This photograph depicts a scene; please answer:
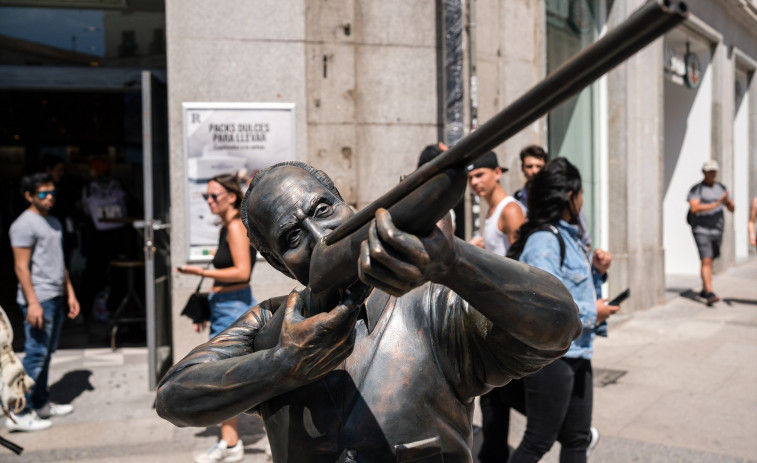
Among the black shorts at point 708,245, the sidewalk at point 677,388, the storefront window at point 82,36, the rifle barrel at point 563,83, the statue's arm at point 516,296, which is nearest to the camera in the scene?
the rifle barrel at point 563,83

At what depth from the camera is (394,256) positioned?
1143 millimetres

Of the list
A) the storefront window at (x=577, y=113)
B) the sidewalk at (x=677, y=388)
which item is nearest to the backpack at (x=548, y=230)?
the sidewalk at (x=677, y=388)

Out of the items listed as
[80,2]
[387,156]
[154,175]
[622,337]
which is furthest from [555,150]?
[80,2]

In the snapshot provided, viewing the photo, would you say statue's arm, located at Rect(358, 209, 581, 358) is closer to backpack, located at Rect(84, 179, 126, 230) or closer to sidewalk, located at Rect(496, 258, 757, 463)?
sidewalk, located at Rect(496, 258, 757, 463)

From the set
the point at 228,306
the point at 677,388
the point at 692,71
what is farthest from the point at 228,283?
the point at 692,71

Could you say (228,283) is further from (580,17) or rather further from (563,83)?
(580,17)

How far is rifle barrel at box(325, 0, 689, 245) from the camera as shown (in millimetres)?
914

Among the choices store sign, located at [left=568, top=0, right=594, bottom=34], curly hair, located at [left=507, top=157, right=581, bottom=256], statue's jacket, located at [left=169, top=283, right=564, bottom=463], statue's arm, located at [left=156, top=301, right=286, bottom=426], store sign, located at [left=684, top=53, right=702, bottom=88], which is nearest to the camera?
statue's arm, located at [left=156, top=301, right=286, bottom=426]

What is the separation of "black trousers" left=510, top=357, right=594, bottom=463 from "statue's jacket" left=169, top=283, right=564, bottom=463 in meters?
→ 1.85

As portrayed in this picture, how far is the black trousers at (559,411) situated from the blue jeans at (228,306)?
2.09 m

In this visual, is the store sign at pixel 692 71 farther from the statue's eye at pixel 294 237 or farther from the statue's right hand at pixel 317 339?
the statue's right hand at pixel 317 339

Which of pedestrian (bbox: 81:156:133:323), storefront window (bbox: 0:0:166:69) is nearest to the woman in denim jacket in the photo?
storefront window (bbox: 0:0:166:69)

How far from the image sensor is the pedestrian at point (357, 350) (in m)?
1.36

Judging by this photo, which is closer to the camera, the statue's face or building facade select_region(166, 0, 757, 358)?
the statue's face
